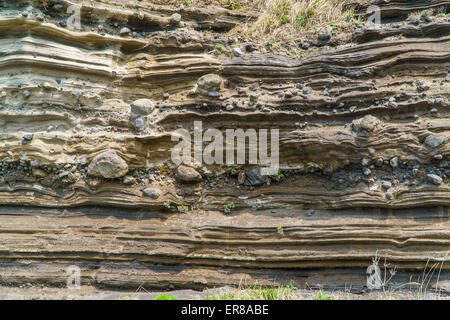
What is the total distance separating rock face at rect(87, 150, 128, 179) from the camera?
4.26 metres

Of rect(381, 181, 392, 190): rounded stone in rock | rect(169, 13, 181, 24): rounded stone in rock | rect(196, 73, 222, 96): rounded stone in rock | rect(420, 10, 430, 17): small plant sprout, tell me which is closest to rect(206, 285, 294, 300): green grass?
rect(381, 181, 392, 190): rounded stone in rock

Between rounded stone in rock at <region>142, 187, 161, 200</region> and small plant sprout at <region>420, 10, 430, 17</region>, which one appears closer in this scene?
rounded stone in rock at <region>142, 187, 161, 200</region>

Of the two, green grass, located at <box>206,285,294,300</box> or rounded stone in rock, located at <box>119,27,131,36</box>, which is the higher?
rounded stone in rock, located at <box>119,27,131,36</box>

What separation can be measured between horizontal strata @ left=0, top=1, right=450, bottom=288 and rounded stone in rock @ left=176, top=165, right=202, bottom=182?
112 millimetres

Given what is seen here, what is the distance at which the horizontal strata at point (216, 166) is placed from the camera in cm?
404

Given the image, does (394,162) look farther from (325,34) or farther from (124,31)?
(124,31)

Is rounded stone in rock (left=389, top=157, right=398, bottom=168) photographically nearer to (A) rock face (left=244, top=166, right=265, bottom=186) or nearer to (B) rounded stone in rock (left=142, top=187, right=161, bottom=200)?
(A) rock face (left=244, top=166, right=265, bottom=186)

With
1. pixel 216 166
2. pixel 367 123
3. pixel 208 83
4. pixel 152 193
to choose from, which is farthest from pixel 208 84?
pixel 367 123

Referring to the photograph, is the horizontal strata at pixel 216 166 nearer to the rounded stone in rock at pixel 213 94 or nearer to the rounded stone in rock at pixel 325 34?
the rounded stone in rock at pixel 213 94

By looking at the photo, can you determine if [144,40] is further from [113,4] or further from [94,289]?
[94,289]

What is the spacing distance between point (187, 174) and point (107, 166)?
1.12 m

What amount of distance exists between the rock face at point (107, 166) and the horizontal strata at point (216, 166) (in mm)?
114

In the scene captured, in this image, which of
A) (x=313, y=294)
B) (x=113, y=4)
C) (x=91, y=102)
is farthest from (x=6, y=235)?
(x=313, y=294)

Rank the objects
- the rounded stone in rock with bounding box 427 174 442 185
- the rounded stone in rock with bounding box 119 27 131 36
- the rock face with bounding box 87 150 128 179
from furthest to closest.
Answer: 1. the rounded stone in rock with bounding box 119 27 131 36
2. the rock face with bounding box 87 150 128 179
3. the rounded stone in rock with bounding box 427 174 442 185
